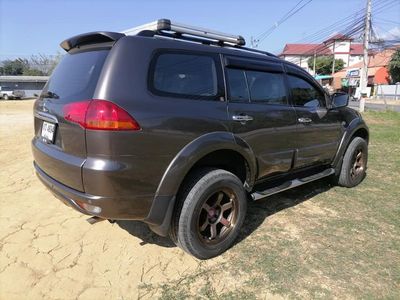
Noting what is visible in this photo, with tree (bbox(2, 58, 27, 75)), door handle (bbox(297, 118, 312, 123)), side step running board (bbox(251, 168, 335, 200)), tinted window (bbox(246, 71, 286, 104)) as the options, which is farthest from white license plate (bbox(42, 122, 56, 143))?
tree (bbox(2, 58, 27, 75))

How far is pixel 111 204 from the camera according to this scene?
2652 millimetres

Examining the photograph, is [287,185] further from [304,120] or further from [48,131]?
[48,131]

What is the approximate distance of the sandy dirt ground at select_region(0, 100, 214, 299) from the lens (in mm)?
2863

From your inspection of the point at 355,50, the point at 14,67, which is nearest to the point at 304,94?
the point at 14,67

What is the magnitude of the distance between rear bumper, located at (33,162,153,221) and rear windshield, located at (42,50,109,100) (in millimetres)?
733

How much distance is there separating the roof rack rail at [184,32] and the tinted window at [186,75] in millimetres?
259

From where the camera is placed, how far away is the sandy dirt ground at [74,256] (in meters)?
2.86

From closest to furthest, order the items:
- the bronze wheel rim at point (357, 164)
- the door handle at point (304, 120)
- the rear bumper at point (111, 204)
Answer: the rear bumper at point (111, 204)
the door handle at point (304, 120)
the bronze wheel rim at point (357, 164)

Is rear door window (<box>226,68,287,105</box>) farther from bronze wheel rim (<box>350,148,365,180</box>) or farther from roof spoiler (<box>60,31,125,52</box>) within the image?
bronze wheel rim (<box>350,148,365,180</box>)

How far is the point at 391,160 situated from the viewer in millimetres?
7250

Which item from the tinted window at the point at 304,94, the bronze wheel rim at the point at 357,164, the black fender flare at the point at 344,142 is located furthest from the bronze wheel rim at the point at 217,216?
the bronze wheel rim at the point at 357,164

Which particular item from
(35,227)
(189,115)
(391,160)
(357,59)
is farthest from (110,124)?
(357,59)

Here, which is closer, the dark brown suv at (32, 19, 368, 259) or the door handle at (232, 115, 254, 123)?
the dark brown suv at (32, 19, 368, 259)

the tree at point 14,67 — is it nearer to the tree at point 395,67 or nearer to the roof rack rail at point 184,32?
the tree at point 395,67
